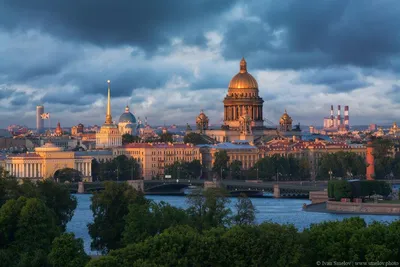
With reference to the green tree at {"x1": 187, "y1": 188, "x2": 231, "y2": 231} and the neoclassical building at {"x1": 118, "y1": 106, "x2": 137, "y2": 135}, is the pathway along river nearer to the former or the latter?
the green tree at {"x1": 187, "y1": 188, "x2": 231, "y2": 231}

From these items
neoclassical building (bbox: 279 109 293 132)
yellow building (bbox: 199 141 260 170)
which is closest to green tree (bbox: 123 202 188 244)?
yellow building (bbox: 199 141 260 170)

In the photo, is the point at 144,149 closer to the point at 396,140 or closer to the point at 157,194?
the point at 157,194

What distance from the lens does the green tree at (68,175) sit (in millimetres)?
94125

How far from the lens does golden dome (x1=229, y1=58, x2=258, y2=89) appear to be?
375 feet

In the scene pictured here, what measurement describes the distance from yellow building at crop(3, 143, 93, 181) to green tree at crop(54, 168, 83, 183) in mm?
498

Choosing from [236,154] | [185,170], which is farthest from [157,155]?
[185,170]

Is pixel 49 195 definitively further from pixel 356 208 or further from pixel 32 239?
pixel 356 208

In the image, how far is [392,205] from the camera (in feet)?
201

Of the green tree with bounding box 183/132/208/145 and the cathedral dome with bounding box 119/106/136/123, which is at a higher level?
the cathedral dome with bounding box 119/106/136/123

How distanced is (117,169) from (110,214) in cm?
5188

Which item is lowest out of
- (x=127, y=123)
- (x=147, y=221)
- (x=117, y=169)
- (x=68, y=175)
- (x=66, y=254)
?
(x=66, y=254)

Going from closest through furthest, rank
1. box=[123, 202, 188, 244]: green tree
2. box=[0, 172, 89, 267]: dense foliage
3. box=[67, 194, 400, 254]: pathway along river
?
box=[0, 172, 89, 267]: dense foliage → box=[123, 202, 188, 244]: green tree → box=[67, 194, 400, 254]: pathway along river

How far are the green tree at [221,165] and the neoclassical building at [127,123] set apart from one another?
3740 cm

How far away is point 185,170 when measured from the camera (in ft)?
320
